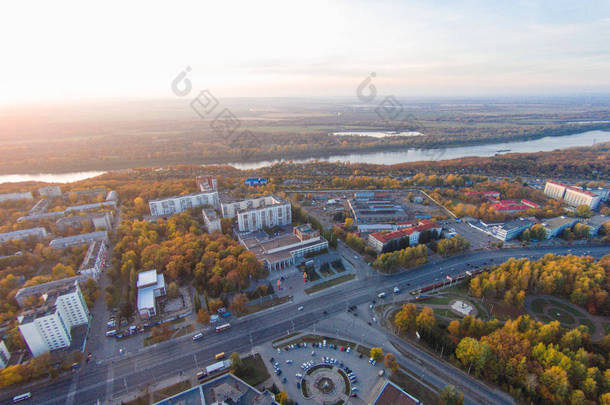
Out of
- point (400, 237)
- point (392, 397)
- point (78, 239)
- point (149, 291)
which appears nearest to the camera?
point (392, 397)

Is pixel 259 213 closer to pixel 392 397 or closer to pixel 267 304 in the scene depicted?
pixel 267 304

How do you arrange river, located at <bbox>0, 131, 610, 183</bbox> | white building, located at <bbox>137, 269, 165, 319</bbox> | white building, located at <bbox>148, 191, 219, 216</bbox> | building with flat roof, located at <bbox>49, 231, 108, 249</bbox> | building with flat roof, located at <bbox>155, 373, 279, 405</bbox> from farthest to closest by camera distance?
1. river, located at <bbox>0, 131, 610, 183</bbox>
2. white building, located at <bbox>148, 191, 219, 216</bbox>
3. building with flat roof, located at <bbox>49, 231, 108, 249</bbox>
4. white building, located at <bbox>137, 269, 165, 319</bbox>
5. building with flat roof, located at <bbox>155, 373, 279, 405</bbox>

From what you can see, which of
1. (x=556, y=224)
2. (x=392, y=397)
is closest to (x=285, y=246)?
(x=392, y=397)

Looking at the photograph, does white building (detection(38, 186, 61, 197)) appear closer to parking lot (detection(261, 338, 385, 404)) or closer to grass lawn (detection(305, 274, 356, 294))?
grass lawn (detection(305, 274, 356, 294))

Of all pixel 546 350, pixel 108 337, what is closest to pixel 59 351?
pixel 108 337

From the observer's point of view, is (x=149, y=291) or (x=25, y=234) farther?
(x=25, y=234)

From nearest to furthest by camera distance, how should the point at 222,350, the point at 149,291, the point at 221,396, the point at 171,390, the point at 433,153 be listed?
the point at 221,396 → the point at 171,390 → the point at 222,350 → the point at 149,291 → the point at 433,153

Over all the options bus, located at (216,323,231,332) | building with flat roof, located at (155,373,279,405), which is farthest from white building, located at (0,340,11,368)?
bus, located at (216,323,231,332)
